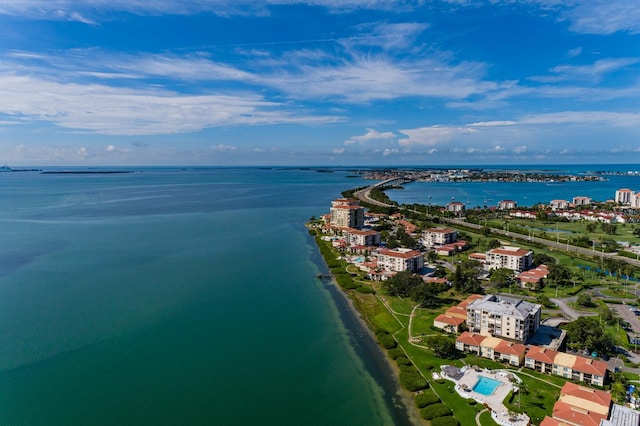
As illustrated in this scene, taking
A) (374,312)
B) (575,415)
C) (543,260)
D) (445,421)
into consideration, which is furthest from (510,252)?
(445,421)

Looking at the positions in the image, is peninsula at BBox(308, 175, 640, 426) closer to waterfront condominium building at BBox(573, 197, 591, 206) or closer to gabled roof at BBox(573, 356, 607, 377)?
gabled roof at BBox(573, 356, 607, 377)

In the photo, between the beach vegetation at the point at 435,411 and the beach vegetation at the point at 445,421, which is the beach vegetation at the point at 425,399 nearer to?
the beach vegetation at the point at 435,411

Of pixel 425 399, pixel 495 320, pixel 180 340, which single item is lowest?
pixel 425 399

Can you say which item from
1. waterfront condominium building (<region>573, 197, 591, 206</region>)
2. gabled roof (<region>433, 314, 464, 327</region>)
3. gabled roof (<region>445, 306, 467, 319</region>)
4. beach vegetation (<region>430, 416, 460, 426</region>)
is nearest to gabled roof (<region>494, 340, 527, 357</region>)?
gabled roof (<region>433, 314, 464, 327</region>)

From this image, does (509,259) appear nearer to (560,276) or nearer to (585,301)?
(560,276)

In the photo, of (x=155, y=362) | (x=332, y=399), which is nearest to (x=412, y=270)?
(x=332, y=399)

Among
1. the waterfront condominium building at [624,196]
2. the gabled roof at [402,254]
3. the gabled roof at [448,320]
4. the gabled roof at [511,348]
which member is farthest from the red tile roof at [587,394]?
the waterfront condominium building at [624,196]
